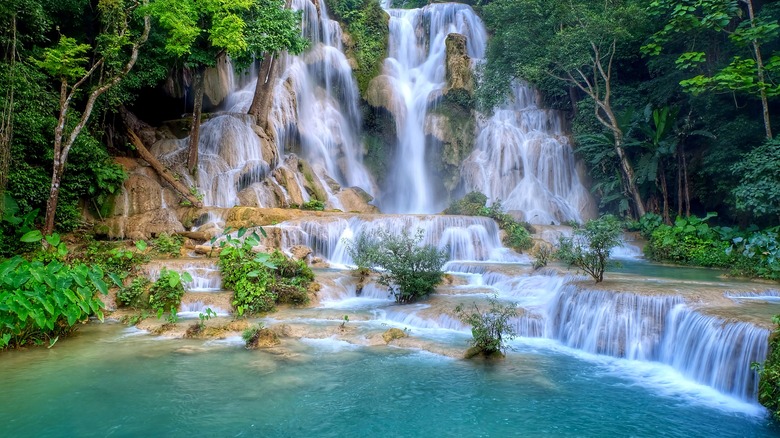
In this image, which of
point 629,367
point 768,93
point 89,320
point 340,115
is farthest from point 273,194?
point 768,93

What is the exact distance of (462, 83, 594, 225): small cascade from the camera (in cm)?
2307

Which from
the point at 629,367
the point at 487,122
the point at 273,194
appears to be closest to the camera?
the point at 629,367

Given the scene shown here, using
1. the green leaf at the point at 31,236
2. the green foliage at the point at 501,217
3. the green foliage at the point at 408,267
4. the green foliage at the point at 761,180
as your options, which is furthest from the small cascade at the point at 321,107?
the green foliage at the point at 761,180

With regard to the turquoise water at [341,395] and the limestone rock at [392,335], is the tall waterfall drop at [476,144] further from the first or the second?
the turquoise water at [341,395]

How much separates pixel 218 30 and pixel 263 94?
5.50m

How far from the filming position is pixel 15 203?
12.9 m

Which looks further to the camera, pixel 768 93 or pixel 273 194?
pixel 273 194

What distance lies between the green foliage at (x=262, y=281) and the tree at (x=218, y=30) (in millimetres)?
7791

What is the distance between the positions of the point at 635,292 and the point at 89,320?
1016cm

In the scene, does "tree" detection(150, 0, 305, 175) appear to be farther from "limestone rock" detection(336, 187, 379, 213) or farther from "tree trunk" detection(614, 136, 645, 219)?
"tree trunk" detection(614, 136, 645, 219)

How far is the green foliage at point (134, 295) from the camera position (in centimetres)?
1062

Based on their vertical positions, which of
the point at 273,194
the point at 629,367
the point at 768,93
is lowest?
the point at 629,367

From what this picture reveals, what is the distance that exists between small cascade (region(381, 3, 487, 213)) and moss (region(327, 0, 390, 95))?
0.71 metres

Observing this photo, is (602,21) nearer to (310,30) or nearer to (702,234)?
(702,234)
